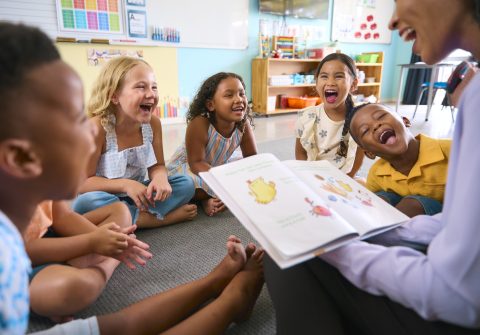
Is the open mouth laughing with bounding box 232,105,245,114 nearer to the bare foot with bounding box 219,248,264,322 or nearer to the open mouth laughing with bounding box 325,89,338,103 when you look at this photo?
the open mouth laughing with bounding box 325,89,338,103

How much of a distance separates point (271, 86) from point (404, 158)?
3.03 m

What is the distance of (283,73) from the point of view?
423 centimetres

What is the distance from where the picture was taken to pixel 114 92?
1212 mm

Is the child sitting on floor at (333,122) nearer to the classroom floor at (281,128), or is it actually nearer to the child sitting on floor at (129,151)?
the child sitting on floor at (129,151)

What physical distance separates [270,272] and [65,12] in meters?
2.89

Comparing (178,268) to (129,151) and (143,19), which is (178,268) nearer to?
(129,151)

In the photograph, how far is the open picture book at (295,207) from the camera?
0.49 meters

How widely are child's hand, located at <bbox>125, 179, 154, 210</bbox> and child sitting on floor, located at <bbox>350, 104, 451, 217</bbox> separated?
2.35 ft

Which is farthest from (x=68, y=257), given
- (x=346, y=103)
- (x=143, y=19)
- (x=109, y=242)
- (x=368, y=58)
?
(x=368, y=58)

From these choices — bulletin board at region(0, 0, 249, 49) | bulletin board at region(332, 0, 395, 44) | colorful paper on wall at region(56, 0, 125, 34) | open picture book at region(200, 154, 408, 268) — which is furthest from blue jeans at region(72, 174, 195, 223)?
bulletin board at region(332, 0, 395, 44)

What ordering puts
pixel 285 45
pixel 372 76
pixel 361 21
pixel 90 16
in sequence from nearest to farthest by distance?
pixel 90 16 → pixel 285 45 → pixel 372 76 → pixel 361 21

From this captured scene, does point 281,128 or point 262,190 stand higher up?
point 262,190

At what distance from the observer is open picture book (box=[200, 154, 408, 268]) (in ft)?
1.61

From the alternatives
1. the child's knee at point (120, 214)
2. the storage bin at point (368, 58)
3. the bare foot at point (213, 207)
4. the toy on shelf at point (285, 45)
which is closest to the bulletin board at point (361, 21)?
the storage bin at point (368, 58)
